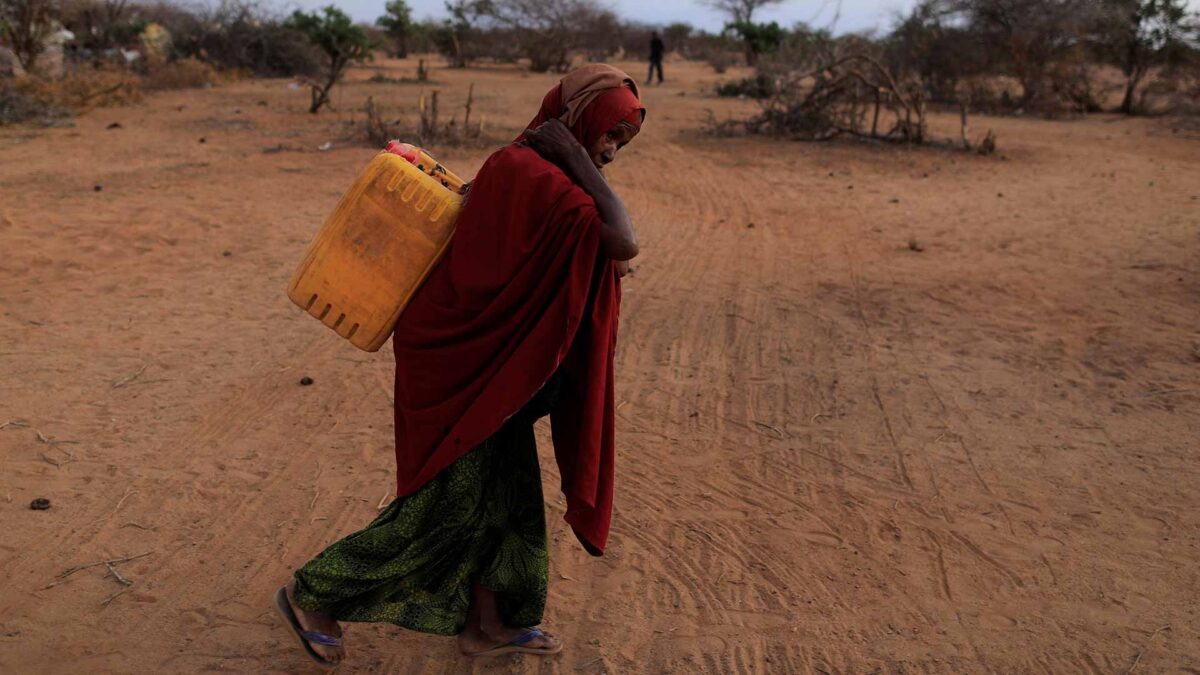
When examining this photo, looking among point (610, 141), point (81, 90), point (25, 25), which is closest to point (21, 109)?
point (81, 90)

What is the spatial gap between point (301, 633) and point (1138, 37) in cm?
1935

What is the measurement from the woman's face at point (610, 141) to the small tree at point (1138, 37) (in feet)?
58.6

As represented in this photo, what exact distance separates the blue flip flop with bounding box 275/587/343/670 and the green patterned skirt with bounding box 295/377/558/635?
0.05m

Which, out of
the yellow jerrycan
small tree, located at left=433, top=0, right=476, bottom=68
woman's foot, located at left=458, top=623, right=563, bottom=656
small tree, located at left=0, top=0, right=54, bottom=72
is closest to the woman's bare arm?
the yellow jerrycan

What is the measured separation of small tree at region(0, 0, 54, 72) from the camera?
14672 millimetres

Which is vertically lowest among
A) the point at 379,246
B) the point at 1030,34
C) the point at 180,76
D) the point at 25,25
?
the point at 379,246

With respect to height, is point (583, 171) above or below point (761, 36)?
below

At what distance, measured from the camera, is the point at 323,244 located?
235cm

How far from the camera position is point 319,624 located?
250cm

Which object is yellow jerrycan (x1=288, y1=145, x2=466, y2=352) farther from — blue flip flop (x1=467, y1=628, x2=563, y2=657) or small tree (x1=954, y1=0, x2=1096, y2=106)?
small tree (x1=954, y1=0, x2=1096, y2=106)

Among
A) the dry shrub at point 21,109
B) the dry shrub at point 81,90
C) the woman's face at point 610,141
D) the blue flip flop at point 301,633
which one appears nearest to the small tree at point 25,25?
the dry shrub at point 81,90

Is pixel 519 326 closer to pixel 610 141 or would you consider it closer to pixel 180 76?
pixel 610 141

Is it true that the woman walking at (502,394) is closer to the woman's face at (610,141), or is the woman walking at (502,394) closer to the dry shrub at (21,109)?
the woman's face at (610,141)

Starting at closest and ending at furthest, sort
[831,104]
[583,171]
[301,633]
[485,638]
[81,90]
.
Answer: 1. [583,171]
2. [301,633]
3. [485,638]
4. [831,104]
5. [81,90]
